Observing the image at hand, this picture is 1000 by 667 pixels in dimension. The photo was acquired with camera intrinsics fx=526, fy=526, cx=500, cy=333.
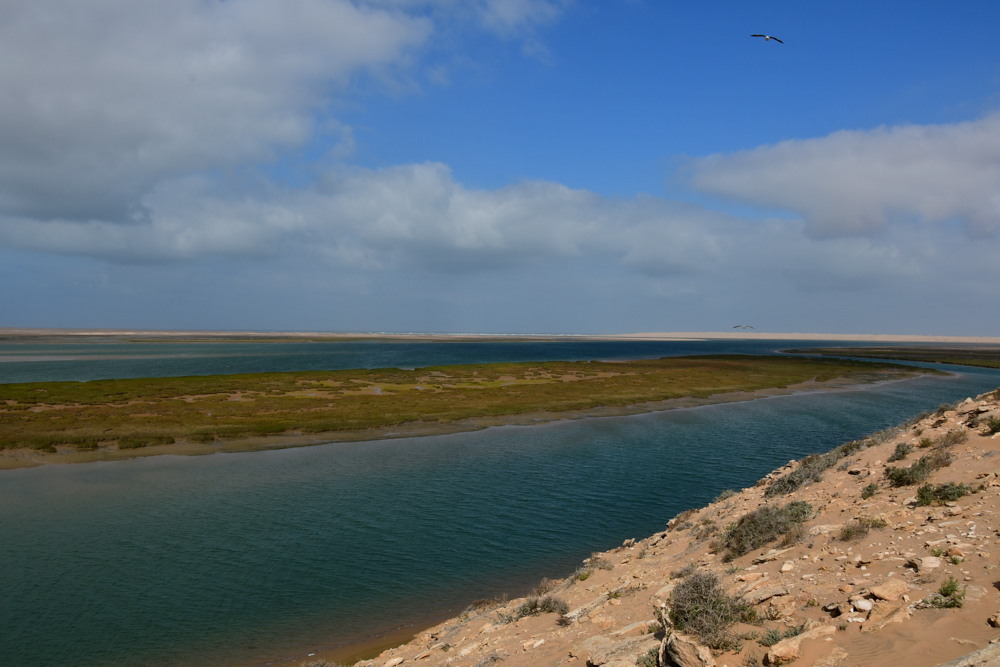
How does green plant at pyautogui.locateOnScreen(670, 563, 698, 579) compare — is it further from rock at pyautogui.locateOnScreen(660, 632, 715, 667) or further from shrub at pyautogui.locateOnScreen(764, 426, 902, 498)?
shrub at pyautogui.locateOnScreen(764, 426, 902, 498)

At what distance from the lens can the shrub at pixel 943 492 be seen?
12555 mm

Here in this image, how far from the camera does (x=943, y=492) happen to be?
1277 centimetres

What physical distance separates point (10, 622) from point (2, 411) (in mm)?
47969

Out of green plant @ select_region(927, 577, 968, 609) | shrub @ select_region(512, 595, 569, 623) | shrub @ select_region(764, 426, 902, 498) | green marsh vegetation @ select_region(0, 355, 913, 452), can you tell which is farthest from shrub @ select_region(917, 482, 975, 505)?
green marsh vegetation @ select_region(0, 355, 913, 452)

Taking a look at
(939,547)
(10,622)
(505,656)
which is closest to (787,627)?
(939,547)

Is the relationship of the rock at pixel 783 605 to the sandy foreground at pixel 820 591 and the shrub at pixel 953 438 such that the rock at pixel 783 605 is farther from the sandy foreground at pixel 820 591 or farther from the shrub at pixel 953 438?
the shrub at pixel 953 438

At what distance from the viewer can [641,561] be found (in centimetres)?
1616

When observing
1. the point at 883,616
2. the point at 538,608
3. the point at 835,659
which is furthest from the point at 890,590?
the point at 538,608

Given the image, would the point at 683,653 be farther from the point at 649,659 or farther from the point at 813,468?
the point at 813,468

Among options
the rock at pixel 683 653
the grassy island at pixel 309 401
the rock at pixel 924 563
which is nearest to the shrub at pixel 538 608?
the rock at pixel 683 653

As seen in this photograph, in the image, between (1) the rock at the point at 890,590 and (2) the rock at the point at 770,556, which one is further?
(2) the rock at the point at 770,556

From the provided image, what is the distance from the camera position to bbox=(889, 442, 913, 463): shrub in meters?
16.9

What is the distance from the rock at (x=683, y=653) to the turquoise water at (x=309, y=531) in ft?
35.2

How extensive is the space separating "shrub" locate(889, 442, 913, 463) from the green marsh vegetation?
39464 millimetres
